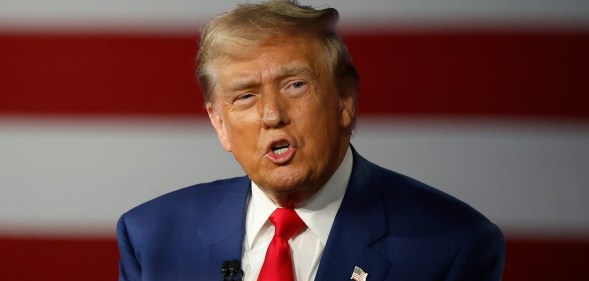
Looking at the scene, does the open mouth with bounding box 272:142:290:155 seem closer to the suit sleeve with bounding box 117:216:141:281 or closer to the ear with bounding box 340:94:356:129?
the ear with bounding box 340:94:356:129

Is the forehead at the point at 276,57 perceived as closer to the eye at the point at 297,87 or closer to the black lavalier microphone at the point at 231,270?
the eye at the point at 297,87

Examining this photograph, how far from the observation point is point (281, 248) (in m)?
1.78

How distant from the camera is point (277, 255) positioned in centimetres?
177

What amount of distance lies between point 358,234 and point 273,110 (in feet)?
0.95


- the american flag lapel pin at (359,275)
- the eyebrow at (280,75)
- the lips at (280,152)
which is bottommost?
the american flag lapel pin at (359,275)

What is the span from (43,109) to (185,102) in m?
0.39

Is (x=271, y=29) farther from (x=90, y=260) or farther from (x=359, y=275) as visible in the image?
(x=90, y=260)

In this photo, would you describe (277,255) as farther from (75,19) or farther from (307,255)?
(75,19)

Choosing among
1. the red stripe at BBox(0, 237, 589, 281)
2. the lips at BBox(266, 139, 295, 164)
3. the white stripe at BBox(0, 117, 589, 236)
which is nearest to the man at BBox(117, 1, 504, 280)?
the lips at BBox(266, 139, 295, 164)

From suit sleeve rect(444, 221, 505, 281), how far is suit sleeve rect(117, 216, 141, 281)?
2.04 ft

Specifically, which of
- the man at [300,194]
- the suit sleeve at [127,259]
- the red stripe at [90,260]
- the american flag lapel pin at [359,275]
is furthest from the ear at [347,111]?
the red stripe at [90,260]

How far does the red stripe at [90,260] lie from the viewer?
2.56 metres

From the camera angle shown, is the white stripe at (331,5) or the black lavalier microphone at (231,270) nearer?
the black lavalier microphone at (231,270)

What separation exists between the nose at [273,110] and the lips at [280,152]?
32mm
